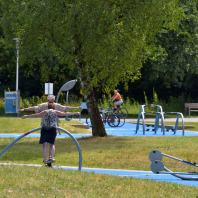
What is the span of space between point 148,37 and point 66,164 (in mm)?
7190

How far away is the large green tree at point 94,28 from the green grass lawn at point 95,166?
8.26 feet

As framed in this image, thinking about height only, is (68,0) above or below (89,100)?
above

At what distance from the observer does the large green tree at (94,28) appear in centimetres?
1686

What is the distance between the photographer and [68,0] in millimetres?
17516

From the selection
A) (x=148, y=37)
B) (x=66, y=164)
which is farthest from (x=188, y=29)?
(x=66, y=164)

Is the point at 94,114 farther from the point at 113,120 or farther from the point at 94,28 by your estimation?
the point at 113,120

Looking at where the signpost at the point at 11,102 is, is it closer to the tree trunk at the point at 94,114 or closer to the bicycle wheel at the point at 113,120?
the bicycle wheel at the point at 113,120

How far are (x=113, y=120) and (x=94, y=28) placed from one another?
11013 mm

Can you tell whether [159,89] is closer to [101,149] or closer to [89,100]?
[89,100]

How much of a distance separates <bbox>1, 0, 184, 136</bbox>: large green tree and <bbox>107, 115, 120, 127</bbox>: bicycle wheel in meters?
8.71

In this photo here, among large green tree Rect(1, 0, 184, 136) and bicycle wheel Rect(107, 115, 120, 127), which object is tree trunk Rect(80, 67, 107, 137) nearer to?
large green tree Rect(1, 0, 184, 136)

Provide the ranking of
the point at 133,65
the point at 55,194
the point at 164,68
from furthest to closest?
the point at 164,68 < the point at 133,65 < the point at 55,194

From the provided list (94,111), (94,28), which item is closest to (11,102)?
(94,111)

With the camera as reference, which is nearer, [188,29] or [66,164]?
[66,164]
